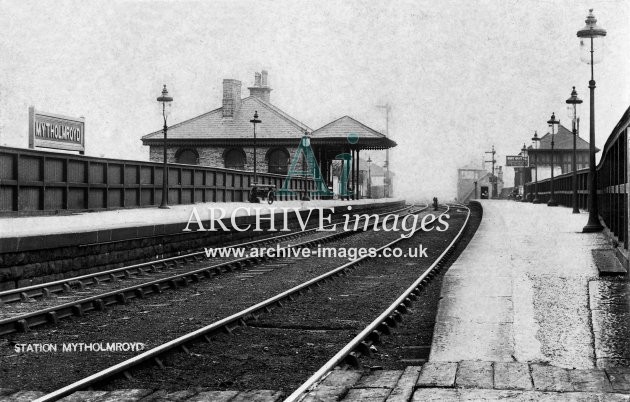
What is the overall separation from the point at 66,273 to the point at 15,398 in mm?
7517

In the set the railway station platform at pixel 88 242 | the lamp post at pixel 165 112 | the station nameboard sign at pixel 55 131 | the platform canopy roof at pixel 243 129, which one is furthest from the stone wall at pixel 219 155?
the station nameboard sign at pixel 55 131

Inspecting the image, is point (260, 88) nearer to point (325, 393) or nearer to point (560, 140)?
point (560, 140)

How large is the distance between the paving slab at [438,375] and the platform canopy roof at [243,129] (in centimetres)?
4409

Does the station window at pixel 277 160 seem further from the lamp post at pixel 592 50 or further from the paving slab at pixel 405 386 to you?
the paving slab at pixel 405 386

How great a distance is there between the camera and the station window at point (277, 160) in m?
53.2

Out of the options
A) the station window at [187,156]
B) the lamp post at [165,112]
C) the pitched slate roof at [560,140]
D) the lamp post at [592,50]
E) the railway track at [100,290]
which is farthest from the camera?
the pitched slate roof at [560,140]

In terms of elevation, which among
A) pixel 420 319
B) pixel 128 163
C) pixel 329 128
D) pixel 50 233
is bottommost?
pixel 420 319

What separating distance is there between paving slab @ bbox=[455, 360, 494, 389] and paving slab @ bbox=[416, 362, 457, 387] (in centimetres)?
5

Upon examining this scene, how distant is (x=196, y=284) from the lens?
12422mm

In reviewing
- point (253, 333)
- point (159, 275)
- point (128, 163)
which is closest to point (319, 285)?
point (159, 275)

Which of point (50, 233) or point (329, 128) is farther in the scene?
point (329, 128)

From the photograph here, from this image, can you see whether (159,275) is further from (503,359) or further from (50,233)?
(503,359)

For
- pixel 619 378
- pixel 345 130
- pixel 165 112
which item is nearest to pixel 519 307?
pixel 619 378

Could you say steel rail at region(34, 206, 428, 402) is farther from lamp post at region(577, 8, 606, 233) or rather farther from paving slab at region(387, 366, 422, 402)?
lamp post at region(577, 8, 606, 233)
